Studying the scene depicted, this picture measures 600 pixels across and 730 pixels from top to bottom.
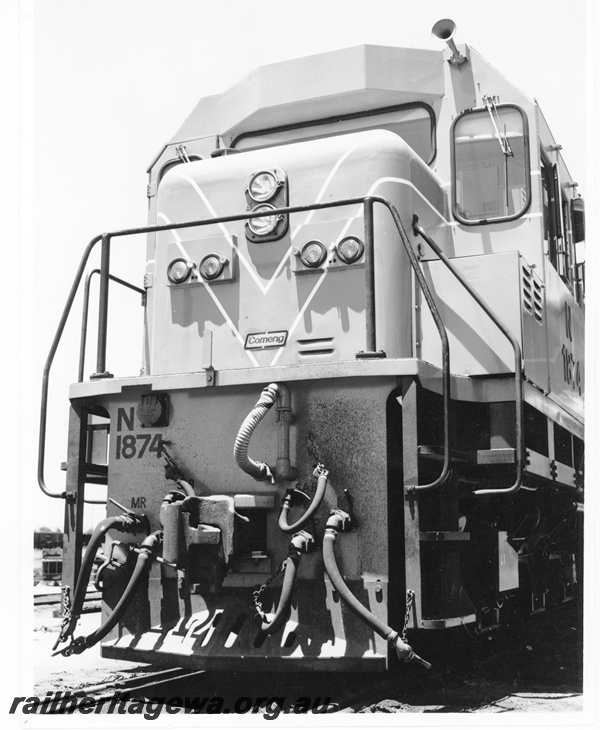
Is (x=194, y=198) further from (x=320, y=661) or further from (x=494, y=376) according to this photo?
(x=320, y=661)

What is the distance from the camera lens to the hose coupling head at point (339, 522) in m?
4.43

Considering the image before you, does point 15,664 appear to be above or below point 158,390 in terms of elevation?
below

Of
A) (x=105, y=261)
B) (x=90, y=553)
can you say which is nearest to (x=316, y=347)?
(x=105, y=261)

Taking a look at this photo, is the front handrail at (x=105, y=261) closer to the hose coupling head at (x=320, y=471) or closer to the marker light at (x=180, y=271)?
the marker light at (x=180, y=271)

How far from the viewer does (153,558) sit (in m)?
4.77

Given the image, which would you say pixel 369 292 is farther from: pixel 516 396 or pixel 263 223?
pixel 263 223

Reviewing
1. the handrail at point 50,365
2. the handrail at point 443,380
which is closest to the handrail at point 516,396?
the handrail at point 443,380

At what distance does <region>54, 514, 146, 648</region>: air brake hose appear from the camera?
4.80 metres

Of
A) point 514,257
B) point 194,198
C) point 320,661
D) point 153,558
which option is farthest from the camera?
point 194,198

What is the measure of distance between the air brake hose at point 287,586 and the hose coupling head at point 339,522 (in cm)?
15

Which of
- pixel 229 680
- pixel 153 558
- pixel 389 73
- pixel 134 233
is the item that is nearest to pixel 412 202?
pixel 389 73

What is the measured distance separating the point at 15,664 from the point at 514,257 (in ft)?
11.4

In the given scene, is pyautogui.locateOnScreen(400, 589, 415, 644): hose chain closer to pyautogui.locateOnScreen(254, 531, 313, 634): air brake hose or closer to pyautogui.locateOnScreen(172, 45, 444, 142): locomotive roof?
pyautogui.locateOnScreen(254, 531, 313, 634): air brake hose

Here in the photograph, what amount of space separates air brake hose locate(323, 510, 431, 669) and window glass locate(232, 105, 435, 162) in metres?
2.71
